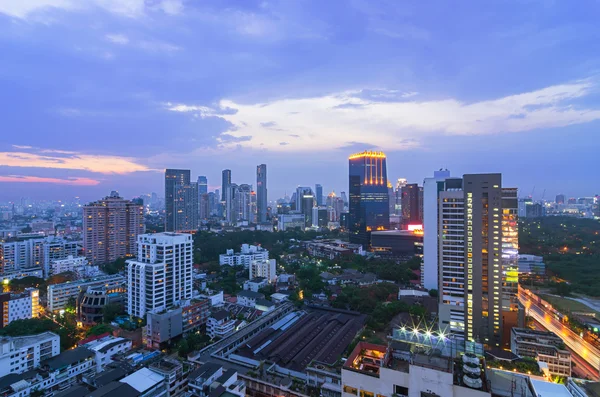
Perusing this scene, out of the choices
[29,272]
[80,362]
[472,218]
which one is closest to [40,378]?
[80,362]

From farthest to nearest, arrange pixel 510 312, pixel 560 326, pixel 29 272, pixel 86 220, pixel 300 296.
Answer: pixel 86 220 < pixel 29 272 < pixel 300 296 < pixel 560 326 < pixel 510 312

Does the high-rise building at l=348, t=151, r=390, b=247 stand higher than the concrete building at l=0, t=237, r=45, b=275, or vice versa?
the high-rise building at l=348, t=151, r=390, b=247

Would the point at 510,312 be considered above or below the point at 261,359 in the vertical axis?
above

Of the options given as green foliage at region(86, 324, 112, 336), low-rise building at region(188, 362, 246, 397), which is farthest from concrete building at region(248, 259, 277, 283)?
low-rise building at region(188, 362, 246, 397)

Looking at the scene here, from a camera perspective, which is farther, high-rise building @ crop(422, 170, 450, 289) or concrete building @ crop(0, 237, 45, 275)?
concrete building @ crop(0, 237, 45, 275)

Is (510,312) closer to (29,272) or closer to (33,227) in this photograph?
(29,272)

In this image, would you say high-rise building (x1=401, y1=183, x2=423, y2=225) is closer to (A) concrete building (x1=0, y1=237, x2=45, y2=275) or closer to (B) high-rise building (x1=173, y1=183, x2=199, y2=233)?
(B) high-rise building (x1=173, y1=183, x2=199, y2=233)
